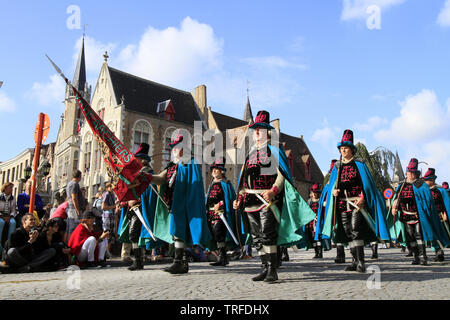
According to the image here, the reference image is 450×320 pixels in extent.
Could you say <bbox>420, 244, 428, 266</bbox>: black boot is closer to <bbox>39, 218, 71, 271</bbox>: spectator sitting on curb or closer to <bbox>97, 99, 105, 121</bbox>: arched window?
<bbox>39, 218, 71, 271</bbox>: spectator sitting on curb

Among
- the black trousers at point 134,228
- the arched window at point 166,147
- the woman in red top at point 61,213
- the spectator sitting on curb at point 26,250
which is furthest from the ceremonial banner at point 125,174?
the arched window at point 166,147

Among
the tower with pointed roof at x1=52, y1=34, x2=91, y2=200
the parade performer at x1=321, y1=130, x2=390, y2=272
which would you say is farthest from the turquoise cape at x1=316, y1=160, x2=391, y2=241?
the tower with pointed roof at x1=52, y1=34, x2=91, y2=200

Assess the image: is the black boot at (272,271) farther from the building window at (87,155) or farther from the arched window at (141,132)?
the building window at (87,155)

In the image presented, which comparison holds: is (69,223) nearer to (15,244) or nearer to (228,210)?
(15,244)

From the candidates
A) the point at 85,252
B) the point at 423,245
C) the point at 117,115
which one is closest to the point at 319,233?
the point at 423,245

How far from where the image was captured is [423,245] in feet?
27.3

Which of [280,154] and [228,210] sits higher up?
[280,154]

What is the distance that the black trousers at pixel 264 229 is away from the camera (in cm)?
522

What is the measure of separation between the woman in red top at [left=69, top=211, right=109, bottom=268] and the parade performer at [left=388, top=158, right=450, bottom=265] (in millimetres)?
6397

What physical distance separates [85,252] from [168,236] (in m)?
2.68

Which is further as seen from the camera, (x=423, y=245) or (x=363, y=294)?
(x=423, y=245)

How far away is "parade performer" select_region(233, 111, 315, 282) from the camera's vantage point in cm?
522
